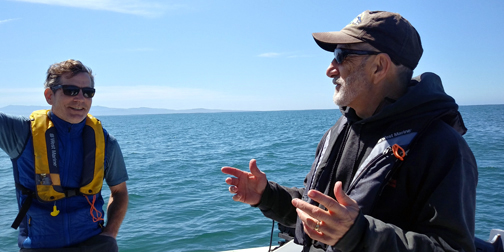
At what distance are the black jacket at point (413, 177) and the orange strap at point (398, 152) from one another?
0.09ft

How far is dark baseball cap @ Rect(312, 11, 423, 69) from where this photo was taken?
1.74 metres

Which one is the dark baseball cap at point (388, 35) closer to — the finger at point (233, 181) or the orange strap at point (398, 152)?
the orange strap at point (398, 152)

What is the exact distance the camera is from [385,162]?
5.19 ft

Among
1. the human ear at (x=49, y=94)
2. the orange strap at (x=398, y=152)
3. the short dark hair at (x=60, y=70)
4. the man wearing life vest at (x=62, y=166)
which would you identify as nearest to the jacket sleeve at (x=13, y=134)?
the man wearing life vest at (x=62, y=166)

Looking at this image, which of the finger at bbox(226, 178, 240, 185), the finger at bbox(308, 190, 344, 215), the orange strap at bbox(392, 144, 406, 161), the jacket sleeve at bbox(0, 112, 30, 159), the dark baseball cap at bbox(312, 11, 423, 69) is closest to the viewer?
the finger at bbox(308, 190, 344, 215)

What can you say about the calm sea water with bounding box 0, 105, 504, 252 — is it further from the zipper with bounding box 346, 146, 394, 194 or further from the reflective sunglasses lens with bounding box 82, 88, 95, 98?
the zipper with bounding box 346, 146, 394, 194

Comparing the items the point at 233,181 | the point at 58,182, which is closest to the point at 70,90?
the point at 58,182

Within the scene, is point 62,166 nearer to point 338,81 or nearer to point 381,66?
point 338,81

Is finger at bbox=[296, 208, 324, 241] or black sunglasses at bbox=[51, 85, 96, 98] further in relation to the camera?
black sunglasses at bbox=[51, 85, 96, 98]

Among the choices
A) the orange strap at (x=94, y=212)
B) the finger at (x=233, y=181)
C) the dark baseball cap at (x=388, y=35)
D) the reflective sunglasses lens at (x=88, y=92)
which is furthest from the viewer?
the reflective sunglasses lens at (x=88, y=92)

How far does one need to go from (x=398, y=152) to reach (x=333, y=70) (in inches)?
23.6

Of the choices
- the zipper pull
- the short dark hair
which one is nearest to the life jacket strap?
the zipper pull

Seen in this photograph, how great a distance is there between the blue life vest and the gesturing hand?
6.44 feet

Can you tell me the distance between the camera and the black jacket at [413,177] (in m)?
1.40
